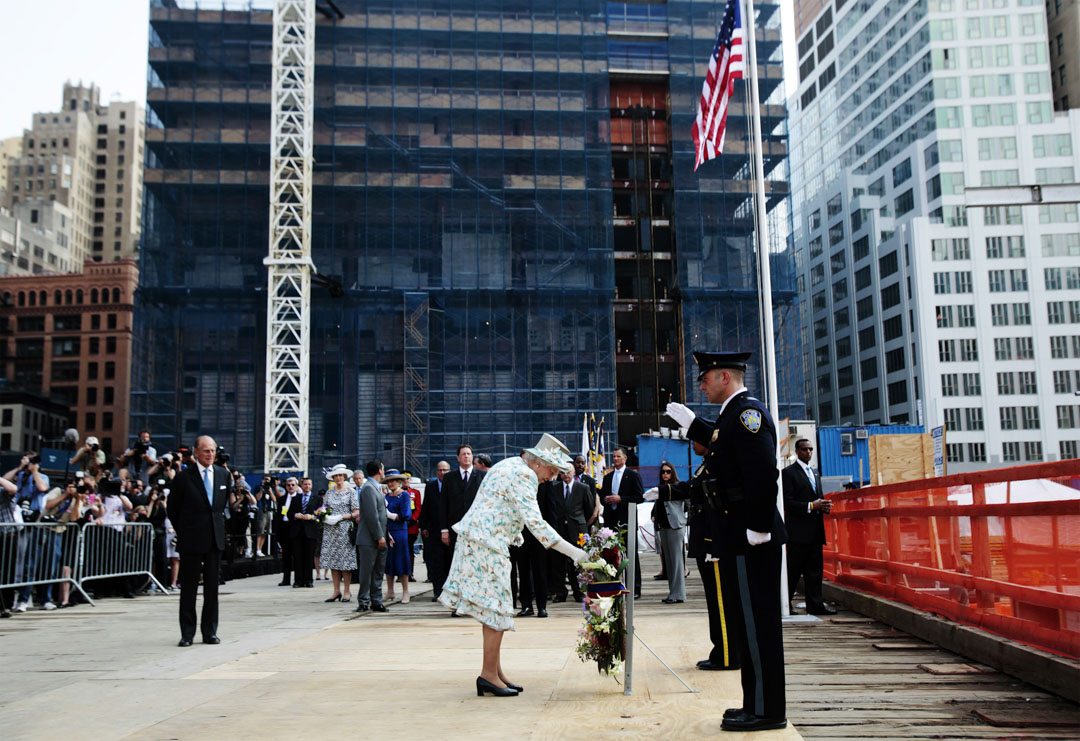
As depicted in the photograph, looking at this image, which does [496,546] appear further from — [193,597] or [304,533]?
[304,533]

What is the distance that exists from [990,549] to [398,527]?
9.27m

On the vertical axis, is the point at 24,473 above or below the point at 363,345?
below

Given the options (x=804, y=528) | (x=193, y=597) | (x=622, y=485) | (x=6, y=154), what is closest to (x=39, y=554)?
(x=193, y=597)

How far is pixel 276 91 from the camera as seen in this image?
1858 inches

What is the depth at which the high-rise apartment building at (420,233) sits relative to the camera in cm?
4569

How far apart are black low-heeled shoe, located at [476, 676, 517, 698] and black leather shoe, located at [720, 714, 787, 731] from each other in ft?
5.62

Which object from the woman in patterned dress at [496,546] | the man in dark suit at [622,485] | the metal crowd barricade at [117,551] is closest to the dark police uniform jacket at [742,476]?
the woman in patterned dress at [496,546]

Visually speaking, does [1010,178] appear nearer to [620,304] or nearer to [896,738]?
[620,304]

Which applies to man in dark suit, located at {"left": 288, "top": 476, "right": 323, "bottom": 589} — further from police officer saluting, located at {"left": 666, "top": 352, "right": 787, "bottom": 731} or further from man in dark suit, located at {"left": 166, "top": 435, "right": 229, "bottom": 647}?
police officer saluting, located at {"left": 666, "top": 352, "right": 787, "bottom": 731}

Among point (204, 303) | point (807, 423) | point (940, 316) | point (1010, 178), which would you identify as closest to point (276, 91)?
point (204, 303)

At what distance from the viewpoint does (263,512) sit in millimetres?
24984

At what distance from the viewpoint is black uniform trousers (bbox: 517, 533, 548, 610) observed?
40.1 ft

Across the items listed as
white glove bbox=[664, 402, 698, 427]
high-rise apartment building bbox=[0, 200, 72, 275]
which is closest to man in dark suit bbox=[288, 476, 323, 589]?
white glove bbox=[664, 402, 698, 427]

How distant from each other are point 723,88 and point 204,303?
37.6 m
